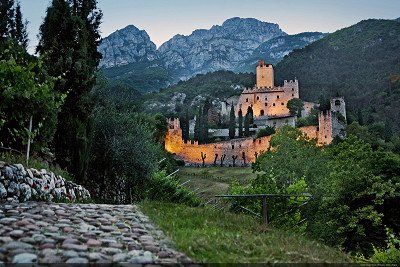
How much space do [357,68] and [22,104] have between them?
148 metres

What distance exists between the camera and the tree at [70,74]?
565 inches

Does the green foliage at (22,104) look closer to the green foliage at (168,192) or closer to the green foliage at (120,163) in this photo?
the green foliage at (168,192)

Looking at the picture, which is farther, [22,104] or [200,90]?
[200,90]

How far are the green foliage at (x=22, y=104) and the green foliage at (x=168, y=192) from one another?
4.34 meters

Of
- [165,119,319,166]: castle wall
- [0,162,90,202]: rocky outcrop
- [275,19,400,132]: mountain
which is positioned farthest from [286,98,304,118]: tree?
[0,162,90,202]: rocky outcrop

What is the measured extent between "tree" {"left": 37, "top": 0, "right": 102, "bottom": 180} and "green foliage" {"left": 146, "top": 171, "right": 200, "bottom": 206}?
2.68 m

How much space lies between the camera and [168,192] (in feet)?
48.0

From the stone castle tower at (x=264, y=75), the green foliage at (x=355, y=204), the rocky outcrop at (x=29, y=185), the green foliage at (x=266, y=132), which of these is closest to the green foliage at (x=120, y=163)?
the rocky outcrop at (x=29, y=185)

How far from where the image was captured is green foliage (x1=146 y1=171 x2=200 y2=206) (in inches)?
557

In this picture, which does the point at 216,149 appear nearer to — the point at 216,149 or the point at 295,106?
the point at 216,149

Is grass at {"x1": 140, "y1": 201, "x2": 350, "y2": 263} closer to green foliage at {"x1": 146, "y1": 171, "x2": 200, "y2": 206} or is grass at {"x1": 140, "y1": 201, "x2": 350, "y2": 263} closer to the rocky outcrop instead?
the rocky outcrop

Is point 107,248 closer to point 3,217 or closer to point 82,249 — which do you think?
point 82,249

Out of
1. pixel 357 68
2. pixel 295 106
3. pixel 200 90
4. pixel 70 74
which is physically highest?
pixel 357 68

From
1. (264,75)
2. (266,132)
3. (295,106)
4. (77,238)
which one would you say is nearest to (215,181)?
(266,132)
